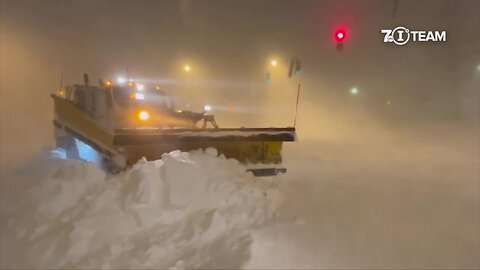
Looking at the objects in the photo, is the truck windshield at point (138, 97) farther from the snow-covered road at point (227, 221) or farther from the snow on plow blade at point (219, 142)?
the snow-covered road at point (227, 221)

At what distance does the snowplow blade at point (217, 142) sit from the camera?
7.02 meters

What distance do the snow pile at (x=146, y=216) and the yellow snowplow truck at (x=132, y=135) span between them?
91cm

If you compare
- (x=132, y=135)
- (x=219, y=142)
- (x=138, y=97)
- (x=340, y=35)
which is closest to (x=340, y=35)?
(x=340, y=35)

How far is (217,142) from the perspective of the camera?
7.38 m

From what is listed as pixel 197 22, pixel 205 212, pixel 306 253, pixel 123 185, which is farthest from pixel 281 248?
Result: pixel 197 22

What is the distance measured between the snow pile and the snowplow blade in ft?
2.75

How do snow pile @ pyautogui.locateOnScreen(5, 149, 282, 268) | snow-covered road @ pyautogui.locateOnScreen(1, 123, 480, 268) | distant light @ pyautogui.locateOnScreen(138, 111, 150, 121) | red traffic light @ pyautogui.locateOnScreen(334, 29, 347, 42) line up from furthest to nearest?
red traffic light @ pyautogui.locateOnScreen(334, 29, 347, 42)
distant light @ pyautogui.locateOnScreen(138, 111, 150, 121)
snow pile @ pyautogui.locateOnScreen(5, 149, 282, 268)
snow-covered road @ pyautogui.locateOnScreen(1, 123, 480, 268)

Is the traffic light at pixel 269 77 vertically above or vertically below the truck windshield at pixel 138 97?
above

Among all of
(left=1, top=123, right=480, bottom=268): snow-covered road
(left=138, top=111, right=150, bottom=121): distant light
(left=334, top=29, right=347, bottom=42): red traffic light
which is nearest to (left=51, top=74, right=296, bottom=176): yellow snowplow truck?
(left=138, top=111, right=150, bottom=121): distant light

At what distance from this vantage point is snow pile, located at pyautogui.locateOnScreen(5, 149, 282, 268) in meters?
4.44

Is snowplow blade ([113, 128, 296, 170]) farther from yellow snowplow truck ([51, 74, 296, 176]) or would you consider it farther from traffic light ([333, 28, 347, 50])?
traffic light ([333, 28, 347, 50])

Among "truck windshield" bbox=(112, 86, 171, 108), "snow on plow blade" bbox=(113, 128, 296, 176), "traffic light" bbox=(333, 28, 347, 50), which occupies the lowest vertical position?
"snow on plow blade" bbox=(113, 128, 296, 176)

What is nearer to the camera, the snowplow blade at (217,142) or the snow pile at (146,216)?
the snow pile at (146,216)

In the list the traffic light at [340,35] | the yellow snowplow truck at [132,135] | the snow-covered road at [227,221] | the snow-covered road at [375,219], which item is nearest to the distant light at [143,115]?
the yellow snowplow truck at [132,135]
